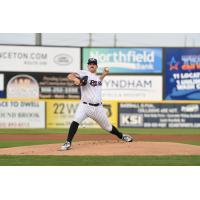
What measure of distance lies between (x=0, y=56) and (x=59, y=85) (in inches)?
112

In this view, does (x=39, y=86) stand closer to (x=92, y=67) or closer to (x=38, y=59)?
(x=38, y=59)

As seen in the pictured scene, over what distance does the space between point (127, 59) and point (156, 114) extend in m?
4.01

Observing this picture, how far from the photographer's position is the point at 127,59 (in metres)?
21.5

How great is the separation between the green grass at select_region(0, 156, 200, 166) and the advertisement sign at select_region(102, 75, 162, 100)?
1343cm

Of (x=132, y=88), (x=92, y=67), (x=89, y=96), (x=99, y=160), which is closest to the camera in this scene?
(x=99, y=160)

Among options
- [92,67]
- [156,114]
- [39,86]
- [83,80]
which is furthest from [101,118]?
[39,86]

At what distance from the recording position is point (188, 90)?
21.0 meters

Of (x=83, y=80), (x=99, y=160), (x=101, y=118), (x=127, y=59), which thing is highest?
(x=127, y=59)

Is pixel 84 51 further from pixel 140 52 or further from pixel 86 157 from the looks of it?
pixel 86 157

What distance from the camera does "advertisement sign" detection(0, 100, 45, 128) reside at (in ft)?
59.8

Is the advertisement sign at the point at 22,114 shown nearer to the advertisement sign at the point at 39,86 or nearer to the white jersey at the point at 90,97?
the advertisement sign at the point at 39,86

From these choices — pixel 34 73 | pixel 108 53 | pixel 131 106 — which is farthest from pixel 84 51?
pixel 131 106

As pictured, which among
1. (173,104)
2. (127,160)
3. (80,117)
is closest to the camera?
(127,160)

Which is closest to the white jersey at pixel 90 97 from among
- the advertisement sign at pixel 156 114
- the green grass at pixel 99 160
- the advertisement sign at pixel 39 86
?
the green grass at pixel 99 160
